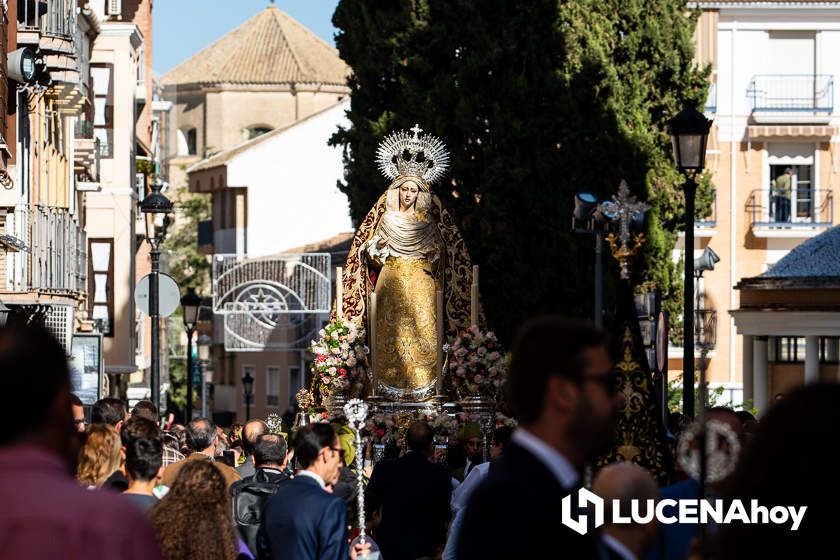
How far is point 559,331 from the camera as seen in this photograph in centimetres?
507

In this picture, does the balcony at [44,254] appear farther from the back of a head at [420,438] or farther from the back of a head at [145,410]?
the back of a head at [420,438]

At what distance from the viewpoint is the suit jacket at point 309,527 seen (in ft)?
29.4

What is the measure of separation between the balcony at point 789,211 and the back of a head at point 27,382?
4380 centimetres

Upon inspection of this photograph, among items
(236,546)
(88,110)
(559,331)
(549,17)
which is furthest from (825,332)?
(559,331)

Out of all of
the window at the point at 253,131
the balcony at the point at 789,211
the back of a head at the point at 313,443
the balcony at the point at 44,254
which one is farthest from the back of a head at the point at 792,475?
the window at the point at 253,131

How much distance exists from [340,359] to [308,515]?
598 inches

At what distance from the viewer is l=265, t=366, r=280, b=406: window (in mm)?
66562

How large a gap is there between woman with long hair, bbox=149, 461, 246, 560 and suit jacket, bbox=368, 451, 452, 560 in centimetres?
418

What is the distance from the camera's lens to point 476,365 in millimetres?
23750

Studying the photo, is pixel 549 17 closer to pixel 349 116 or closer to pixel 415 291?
pixel 349 116

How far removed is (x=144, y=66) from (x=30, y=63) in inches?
967

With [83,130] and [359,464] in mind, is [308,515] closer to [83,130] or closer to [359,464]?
[359,464]

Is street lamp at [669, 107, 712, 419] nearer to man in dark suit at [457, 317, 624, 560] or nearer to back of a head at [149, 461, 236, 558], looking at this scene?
back of a head at [149, 461, 236, 558]
